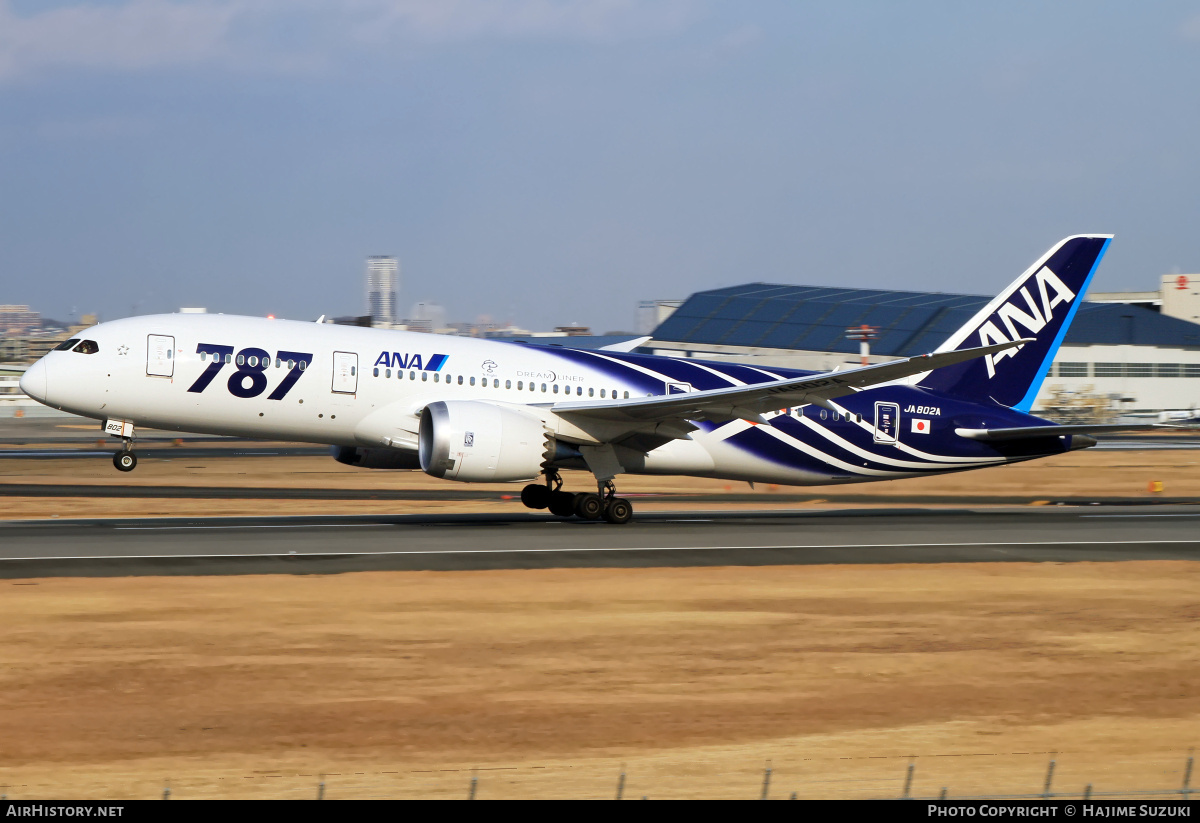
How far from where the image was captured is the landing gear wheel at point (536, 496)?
97.6ft

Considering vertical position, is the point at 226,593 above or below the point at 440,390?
below

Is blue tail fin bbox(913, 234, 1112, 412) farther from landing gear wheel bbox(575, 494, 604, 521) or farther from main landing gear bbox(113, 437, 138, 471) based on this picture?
main landing gear bbox(113, 437, 138, 471)

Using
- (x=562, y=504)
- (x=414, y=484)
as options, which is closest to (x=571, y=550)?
(x=562, y=504)

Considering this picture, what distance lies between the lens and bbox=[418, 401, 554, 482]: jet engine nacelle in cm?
2539

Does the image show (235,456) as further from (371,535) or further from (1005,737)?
(1005,737)

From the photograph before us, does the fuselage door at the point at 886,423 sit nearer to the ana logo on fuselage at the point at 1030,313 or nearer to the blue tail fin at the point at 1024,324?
the blue tail fin at the point at 1024,324

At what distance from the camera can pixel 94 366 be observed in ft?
87.8

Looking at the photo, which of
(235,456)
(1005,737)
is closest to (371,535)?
(1005,737)

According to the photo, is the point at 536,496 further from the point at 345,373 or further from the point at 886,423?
the point at 886,423

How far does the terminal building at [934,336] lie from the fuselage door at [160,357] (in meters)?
70.2

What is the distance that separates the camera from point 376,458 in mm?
29000

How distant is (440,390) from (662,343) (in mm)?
84581

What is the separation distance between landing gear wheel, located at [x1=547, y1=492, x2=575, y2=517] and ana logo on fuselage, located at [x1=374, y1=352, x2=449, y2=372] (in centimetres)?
427

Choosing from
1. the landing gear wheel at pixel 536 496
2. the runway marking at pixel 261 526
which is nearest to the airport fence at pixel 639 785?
the runway marking at pixel 261 526
